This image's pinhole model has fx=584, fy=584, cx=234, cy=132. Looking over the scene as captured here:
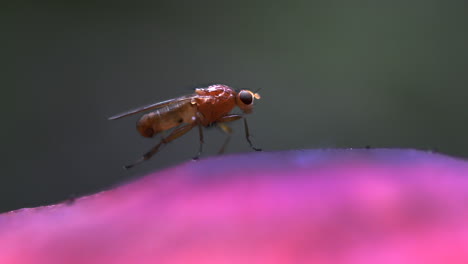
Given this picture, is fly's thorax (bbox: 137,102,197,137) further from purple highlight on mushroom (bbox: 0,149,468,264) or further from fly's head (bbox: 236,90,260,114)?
purple highlight on mushroom (bbox: 0,149,468,264)

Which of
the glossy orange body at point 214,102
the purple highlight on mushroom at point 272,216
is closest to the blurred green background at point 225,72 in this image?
the glossy orange body at point 214,102

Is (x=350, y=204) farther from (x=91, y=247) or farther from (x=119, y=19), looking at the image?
(x=119, y=19)

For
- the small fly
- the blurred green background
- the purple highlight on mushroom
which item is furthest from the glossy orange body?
the purple highlight on mushroom

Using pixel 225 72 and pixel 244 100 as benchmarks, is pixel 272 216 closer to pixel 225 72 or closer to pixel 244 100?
pixel 244 100

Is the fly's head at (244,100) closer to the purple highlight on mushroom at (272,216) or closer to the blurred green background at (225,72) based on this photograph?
the blurred green background at (225,72)

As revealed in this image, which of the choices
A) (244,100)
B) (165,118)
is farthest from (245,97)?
(165,118)

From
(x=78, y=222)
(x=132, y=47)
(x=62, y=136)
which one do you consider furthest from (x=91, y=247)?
(x=132, y=47)
